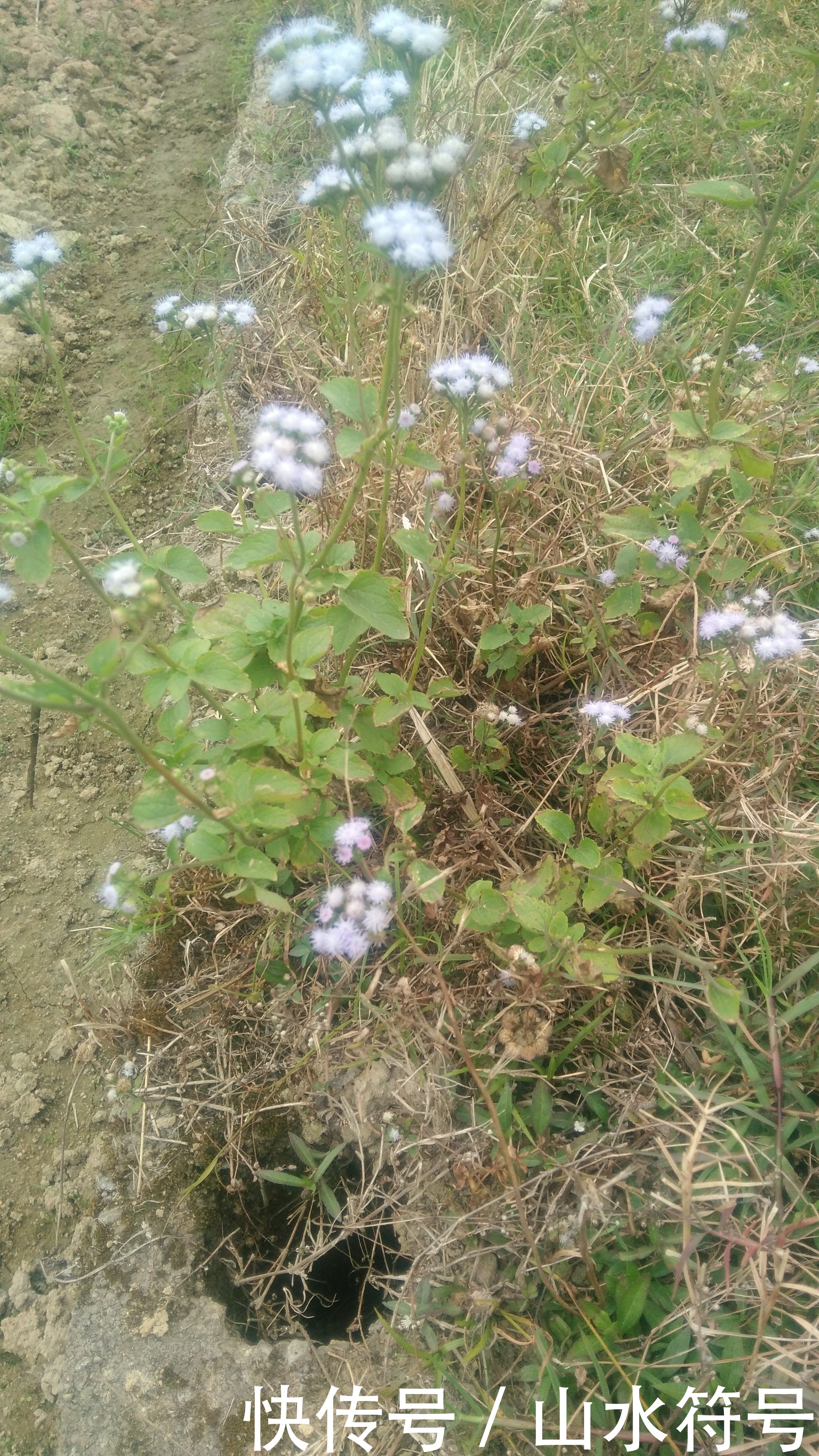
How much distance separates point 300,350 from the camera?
3.21 meters

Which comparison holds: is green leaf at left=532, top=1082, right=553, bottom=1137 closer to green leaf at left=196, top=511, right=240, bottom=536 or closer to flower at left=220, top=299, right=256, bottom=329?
green leaf at left=196, top=511, right=240, bottom=536

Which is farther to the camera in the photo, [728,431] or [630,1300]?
[728,431]

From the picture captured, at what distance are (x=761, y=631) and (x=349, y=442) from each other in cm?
95

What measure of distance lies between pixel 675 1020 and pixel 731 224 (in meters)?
3.07

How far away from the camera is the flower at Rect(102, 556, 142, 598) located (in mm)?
1428

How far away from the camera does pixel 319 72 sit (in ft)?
5.21

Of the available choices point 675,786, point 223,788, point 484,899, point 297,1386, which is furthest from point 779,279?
point 297,1386

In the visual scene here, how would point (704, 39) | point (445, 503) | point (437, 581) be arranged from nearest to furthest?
point (437, 581)
point (704, 39)
point (445, 503)

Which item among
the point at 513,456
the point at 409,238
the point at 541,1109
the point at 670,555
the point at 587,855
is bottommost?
the point at 541,1109

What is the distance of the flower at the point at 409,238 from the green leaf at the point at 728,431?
2.54 ft

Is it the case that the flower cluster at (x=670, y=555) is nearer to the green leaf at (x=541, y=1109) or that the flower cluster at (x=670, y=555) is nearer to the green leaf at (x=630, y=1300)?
the green leaf at (x=541, y=1109)

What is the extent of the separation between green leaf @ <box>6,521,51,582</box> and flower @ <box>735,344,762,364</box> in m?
2.12

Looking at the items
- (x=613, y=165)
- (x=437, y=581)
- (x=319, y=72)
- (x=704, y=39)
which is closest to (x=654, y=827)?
(x=437, y=581)

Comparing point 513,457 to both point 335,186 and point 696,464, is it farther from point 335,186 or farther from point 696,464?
point 335,186
